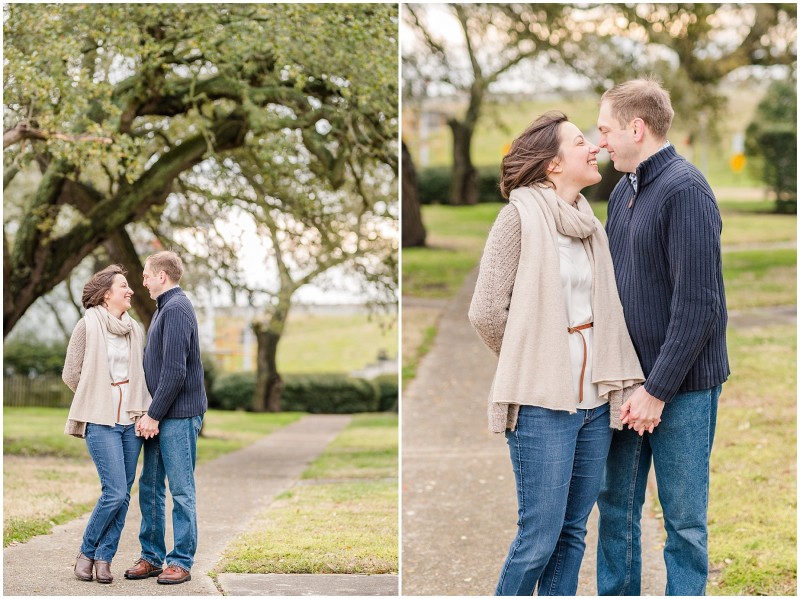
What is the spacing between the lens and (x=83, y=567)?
12.2 feet

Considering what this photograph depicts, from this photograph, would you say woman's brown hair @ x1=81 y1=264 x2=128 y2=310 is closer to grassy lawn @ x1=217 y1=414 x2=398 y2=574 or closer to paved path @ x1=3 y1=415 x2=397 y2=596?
paved path @ x1=3 y1=415 x2=397 y2=596

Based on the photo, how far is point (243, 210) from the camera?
25.5ft

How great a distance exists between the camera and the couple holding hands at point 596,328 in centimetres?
268

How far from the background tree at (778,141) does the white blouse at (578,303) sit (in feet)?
47.0

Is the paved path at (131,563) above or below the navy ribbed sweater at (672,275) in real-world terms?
below

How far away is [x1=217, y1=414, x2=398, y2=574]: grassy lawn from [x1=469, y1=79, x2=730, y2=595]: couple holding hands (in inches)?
54.3

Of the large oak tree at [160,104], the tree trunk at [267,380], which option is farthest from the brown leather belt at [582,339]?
the tree trunk at [267,380]

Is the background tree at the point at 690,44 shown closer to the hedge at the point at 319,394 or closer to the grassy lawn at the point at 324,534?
the grassy lawn at the point at 324,534

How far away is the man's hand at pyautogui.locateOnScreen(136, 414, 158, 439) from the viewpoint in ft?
11.9

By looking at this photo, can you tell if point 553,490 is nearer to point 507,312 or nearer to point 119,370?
point 507,312


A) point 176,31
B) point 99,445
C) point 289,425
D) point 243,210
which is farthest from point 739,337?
point 289,425

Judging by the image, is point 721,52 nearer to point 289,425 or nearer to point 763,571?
point 289,425

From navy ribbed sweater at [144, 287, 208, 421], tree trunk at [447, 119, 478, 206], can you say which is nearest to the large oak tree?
navy ribbed sweater at [144, 287, 208, 421]

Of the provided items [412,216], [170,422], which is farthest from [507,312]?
[412,216]
